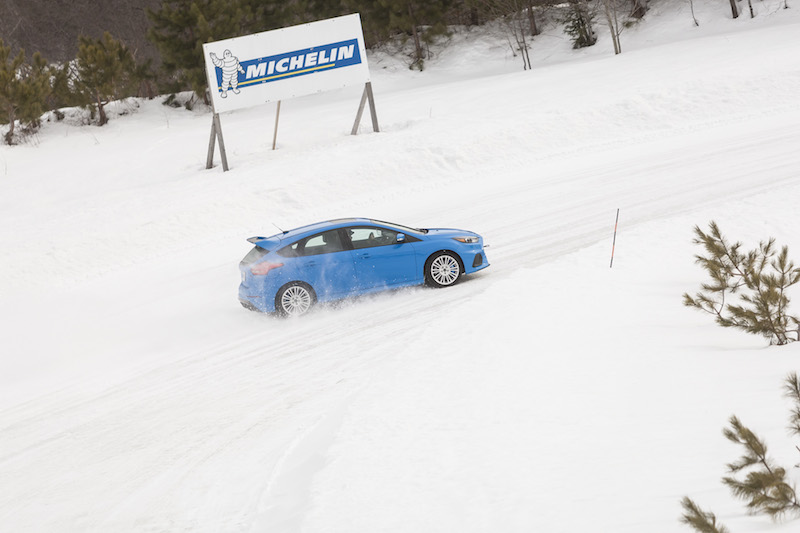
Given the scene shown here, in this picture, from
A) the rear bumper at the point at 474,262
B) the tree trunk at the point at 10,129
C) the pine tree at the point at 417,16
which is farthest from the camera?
the pine tree at the point at 417,16

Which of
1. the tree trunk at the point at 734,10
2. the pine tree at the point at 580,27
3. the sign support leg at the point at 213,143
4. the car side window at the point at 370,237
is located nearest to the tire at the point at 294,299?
the car side window at the point at 370,237

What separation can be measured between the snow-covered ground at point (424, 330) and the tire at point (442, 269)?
0.35 m

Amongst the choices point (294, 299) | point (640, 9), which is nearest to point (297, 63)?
point (294, 299)

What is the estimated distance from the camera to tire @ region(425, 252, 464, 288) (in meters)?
13.6

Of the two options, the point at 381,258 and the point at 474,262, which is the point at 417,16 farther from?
the point at 381,258

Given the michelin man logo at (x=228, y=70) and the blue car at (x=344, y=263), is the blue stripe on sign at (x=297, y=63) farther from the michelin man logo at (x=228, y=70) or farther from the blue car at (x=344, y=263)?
the blue car at (x=344, y=263)

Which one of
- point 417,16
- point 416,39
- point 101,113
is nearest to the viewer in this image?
point 101,113

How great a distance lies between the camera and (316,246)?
13.2 meters

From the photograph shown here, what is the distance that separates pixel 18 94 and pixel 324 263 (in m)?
22.2

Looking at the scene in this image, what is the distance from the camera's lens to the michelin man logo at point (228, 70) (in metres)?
23.5

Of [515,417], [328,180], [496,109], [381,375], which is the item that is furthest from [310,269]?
[496,109]

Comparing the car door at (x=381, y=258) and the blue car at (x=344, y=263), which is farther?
the car door at (x=381, y=258)

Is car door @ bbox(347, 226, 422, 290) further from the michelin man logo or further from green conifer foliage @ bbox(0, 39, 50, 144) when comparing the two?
green conifer foliage @ bbox(0, 39, 50, 144)

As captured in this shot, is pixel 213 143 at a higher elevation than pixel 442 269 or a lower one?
higher
